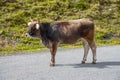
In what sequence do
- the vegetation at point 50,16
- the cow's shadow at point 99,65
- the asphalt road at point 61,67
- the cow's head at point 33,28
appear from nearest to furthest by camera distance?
the asphalt road at point 61,67 < the cow's shadow at point 99,65 < the cow's head at point 33,28 < the vegetation at point 50,16

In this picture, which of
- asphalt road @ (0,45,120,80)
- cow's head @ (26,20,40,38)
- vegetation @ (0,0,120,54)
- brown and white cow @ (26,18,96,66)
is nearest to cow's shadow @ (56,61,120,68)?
asphalt road @ (0,45,120,80)

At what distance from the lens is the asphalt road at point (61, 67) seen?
13109 millimetres

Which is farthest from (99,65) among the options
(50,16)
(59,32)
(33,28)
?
(50,16)

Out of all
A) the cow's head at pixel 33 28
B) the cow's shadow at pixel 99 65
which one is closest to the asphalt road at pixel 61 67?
the cow's shadow at pixel 99 65

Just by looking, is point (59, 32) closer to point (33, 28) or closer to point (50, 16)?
point (33, 28)

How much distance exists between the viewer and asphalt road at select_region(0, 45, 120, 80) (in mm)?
13109

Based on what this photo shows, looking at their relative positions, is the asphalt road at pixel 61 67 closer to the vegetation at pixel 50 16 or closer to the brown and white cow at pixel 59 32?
the brown and white cow at pixel 59 32

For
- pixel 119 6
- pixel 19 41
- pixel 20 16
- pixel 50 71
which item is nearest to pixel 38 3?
pixel 20 16

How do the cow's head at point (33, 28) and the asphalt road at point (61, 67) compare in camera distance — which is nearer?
the asphalt road at point (61, 67)

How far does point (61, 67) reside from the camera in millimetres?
14820

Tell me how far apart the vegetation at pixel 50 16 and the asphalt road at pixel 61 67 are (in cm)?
401

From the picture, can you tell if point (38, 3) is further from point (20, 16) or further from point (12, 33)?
point (12, 33)

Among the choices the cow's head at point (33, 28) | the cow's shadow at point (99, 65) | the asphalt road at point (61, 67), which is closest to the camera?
the asphalt road at point (61, 67)

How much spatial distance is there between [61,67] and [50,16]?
13942 millimetres
